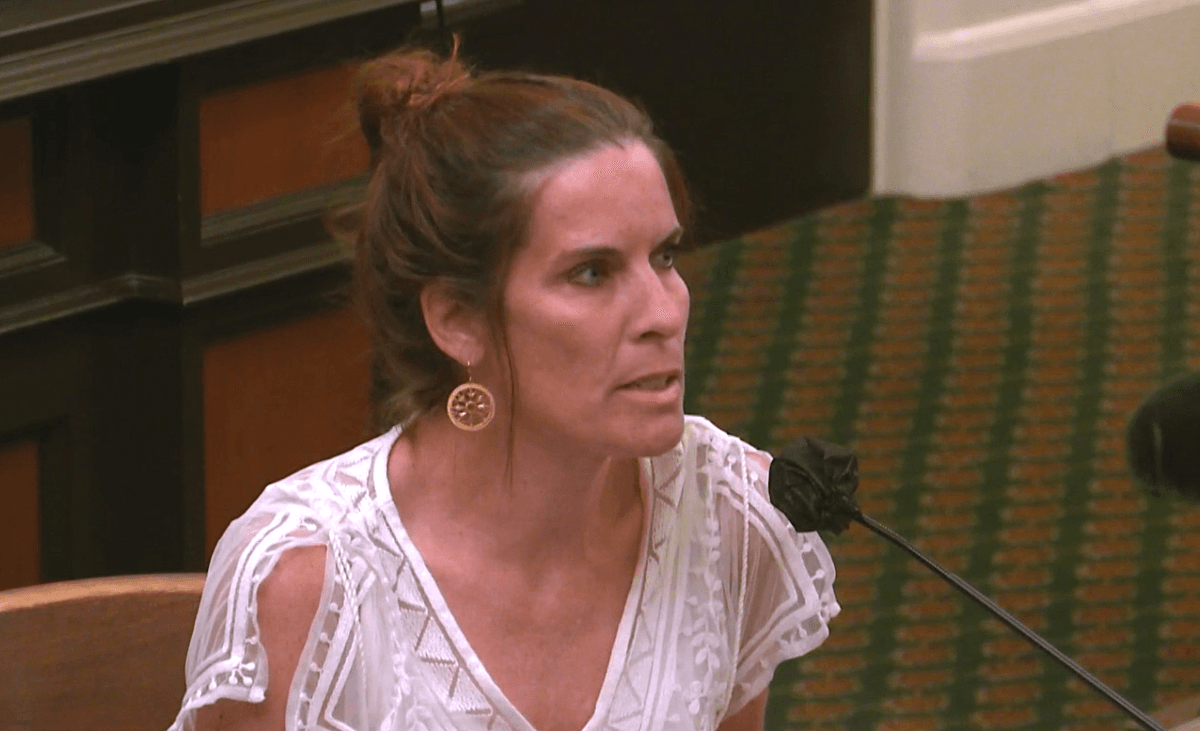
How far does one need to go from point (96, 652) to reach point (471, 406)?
0.37 m

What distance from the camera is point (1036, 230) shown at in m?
5.05

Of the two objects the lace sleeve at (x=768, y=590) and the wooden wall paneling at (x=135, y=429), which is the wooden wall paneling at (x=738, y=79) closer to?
the wooden wall paneling at (x=135, y=429)

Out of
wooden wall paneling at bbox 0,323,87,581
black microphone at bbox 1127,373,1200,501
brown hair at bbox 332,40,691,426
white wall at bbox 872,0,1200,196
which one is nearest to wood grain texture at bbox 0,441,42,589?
wooden wall paneling at bbox 0,323,87,581

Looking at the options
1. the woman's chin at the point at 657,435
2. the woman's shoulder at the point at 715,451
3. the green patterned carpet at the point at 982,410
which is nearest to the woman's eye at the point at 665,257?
the woman's chin at the point at 657,435

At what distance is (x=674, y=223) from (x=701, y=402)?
105 inches

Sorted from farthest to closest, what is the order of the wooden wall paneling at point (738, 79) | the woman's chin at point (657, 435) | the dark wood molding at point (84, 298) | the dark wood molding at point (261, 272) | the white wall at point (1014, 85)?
the white wall at point (1014, 85) < the wooden wall paneling at point (738, 79) < the dark wood molding at point (261, 272) < the dark wood molding at point (84, 298) < the woman's chin at point (657, 435)

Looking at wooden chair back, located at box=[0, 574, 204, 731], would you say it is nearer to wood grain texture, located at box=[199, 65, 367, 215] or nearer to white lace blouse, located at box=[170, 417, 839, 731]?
white lace blouse, located at box=[170, 417, 839, 731]

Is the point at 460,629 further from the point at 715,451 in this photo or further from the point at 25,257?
the point at 25,257

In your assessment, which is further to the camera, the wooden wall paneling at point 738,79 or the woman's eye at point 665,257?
the wooden wall paneling at point 738,79

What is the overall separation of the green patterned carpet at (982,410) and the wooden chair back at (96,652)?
1677 millimetres

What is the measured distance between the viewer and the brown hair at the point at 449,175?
1.51 m

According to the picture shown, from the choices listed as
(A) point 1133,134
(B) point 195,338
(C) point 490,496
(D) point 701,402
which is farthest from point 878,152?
(C) point 490,496

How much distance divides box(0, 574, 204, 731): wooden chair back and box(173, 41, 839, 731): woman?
0.11 metres

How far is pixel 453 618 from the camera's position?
156 centimetres
